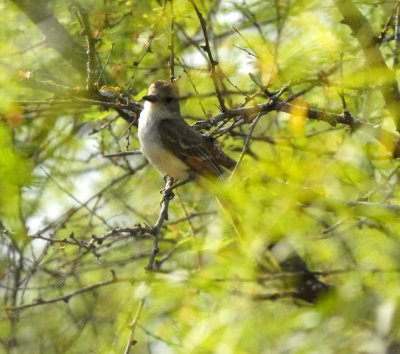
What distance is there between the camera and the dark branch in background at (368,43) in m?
4.28

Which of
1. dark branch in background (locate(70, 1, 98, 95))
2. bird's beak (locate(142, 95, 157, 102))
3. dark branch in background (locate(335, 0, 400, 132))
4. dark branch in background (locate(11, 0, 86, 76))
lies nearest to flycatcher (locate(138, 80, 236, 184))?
bird's beak (locate(142, 95, 157, 102))

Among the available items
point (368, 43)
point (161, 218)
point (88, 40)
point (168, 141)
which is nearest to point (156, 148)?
point (168, 141)

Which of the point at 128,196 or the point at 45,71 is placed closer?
the point at 45,71

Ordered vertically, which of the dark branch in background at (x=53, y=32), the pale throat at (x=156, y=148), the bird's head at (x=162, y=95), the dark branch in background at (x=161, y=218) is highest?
the dark branch in background at (x=53, y=32)

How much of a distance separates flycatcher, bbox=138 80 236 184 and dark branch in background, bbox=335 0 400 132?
142 cm

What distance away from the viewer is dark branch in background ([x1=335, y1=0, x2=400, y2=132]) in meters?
4.28

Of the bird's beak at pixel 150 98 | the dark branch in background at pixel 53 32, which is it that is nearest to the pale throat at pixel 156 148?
the bird's beak at pixel 150 98

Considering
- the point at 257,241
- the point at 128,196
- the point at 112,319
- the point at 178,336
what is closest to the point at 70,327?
the point at 112,319

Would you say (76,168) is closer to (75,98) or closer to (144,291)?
(75,98)

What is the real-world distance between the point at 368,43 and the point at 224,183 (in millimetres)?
2266

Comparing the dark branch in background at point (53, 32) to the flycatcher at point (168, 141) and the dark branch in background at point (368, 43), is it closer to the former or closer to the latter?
the flycatcher at point (168, 141)

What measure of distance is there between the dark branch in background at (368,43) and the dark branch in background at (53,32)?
203cm

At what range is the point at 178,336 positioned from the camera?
113 inches

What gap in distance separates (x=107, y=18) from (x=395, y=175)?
227 cm
